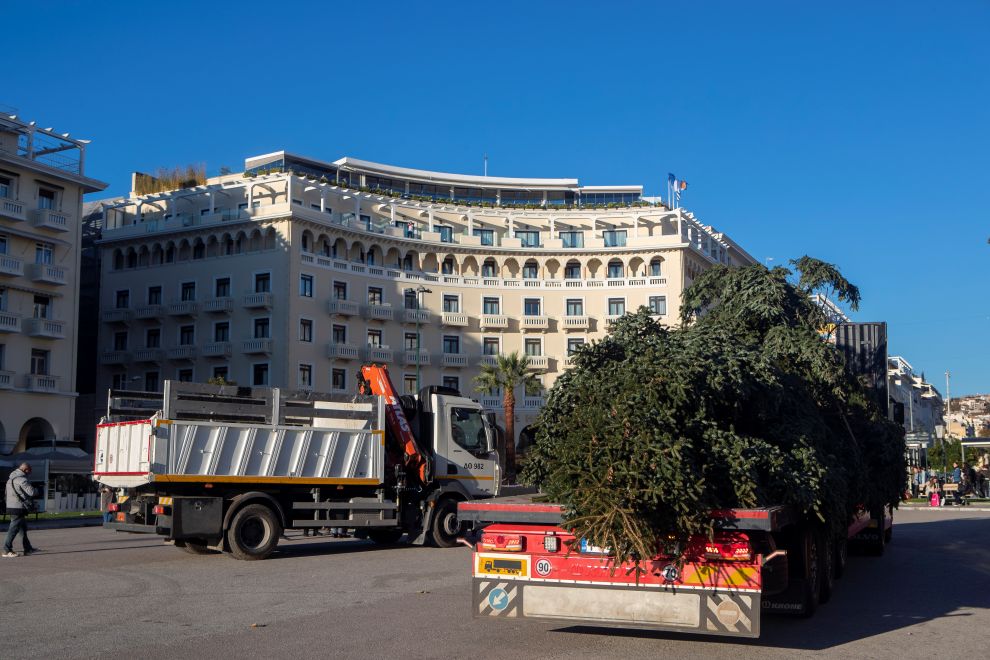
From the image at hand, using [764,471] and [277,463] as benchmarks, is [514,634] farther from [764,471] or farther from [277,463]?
[277,463]

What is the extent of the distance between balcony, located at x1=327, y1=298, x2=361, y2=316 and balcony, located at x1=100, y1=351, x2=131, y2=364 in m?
13.3

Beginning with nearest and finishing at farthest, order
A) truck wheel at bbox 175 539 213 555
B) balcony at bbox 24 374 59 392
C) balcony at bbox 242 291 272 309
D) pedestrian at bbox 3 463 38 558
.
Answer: pedestrian at bbox 3 463 38 558
truck wheel at bbox 175 539 213 555
balcony at bbox 24 374 59 392
balcony at bbox 242 291 272 309

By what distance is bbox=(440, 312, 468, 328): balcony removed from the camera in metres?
65.2

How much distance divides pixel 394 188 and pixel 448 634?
217ft

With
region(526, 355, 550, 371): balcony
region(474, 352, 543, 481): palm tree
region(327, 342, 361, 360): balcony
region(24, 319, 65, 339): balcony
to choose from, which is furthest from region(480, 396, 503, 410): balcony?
region(24, 319, 65, 339): balcony

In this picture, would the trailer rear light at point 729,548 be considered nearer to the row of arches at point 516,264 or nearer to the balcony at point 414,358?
the balcony at point 414,358

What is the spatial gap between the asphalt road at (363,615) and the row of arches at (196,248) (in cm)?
4443

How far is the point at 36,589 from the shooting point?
12.5 metres

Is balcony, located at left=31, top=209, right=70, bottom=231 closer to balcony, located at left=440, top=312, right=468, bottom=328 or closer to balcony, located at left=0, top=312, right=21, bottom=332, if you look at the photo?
balcony, located at left=0, top=312, right=21, bottom=332

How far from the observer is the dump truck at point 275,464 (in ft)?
51.8

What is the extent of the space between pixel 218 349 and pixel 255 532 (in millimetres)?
43116

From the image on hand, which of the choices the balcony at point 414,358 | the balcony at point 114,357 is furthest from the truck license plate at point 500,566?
the balcony at point 114,357

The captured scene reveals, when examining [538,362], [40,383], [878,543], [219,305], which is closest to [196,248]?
[219,305]

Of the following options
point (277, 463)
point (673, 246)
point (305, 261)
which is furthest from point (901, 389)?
point (277, 463)
